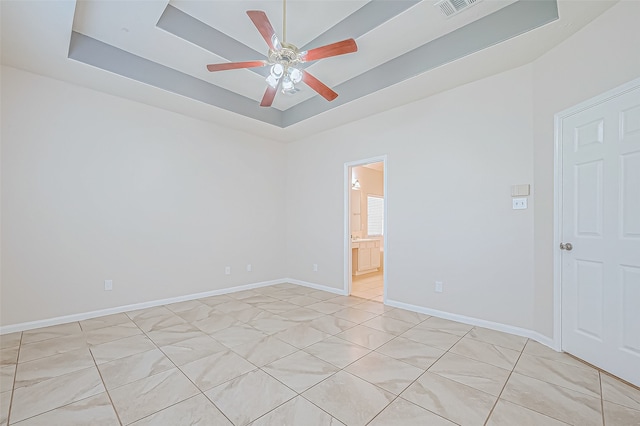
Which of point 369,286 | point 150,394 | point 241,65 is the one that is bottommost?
point 369,286

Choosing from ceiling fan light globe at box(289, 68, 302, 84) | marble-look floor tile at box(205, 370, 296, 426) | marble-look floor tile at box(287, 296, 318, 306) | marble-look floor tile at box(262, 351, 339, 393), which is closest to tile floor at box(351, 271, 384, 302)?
marble-look floor tile at box(287, 296, 318, 306)

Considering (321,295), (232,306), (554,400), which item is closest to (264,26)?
(554,400)

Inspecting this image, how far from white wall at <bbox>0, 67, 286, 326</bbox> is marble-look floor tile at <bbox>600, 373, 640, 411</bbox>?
4628mm

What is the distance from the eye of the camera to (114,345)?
2.79 m

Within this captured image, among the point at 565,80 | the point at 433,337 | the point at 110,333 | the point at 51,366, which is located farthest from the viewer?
the point at 110,333

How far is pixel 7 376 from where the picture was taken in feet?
7.25

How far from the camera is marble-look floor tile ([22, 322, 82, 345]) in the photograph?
2.94 metres

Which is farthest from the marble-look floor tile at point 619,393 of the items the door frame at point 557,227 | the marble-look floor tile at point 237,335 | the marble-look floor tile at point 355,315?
the marble-look floor tile at point 237,335

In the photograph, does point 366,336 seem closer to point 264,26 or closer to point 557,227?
point 557,227

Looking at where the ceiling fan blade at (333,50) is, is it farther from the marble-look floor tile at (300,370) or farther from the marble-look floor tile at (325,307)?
the marble-look floor tile at (325,307)

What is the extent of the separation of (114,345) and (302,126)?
393 centimetres

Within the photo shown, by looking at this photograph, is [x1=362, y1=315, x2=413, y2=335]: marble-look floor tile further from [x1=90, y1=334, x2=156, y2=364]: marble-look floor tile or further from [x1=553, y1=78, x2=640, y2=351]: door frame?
[x1=90, y1=334, x2=156, y2=364]: marble-look floor tile

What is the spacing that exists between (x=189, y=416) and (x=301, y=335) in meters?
1.43

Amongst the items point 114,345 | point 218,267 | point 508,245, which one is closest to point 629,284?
point 508,245
